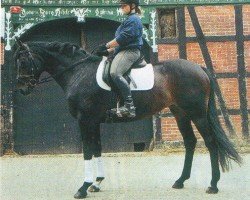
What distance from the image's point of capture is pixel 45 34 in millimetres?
10469

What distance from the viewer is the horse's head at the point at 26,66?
248 inches

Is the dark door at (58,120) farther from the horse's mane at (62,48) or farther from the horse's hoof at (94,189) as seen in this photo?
the horse's hoof at (94,189)

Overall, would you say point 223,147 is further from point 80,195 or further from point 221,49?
point 221,49

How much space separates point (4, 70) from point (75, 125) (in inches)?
80.3

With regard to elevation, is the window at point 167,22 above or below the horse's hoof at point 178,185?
above

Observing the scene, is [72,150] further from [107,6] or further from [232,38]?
[232,38]

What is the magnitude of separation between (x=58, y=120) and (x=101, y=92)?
4275 millimetres

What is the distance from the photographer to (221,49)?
33.9ft

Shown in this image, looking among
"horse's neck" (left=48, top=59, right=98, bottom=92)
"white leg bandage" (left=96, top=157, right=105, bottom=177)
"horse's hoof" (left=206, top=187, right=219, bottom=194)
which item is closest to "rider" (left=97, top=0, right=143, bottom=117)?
"horse's neck" (left=48, top=59, right=98, bottom=92)

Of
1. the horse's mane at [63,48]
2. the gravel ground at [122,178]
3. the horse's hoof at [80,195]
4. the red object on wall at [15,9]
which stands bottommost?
the gravel ground at [122,178]

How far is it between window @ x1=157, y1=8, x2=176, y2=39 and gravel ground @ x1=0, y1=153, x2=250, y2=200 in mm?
2859

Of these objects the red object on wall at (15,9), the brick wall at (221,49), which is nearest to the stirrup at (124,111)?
the brick wall at (221,49)

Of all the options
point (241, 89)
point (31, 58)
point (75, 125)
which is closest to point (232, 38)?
point (241, 89)

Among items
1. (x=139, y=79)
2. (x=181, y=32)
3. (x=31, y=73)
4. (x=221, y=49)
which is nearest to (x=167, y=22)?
(x=181, y=32)
